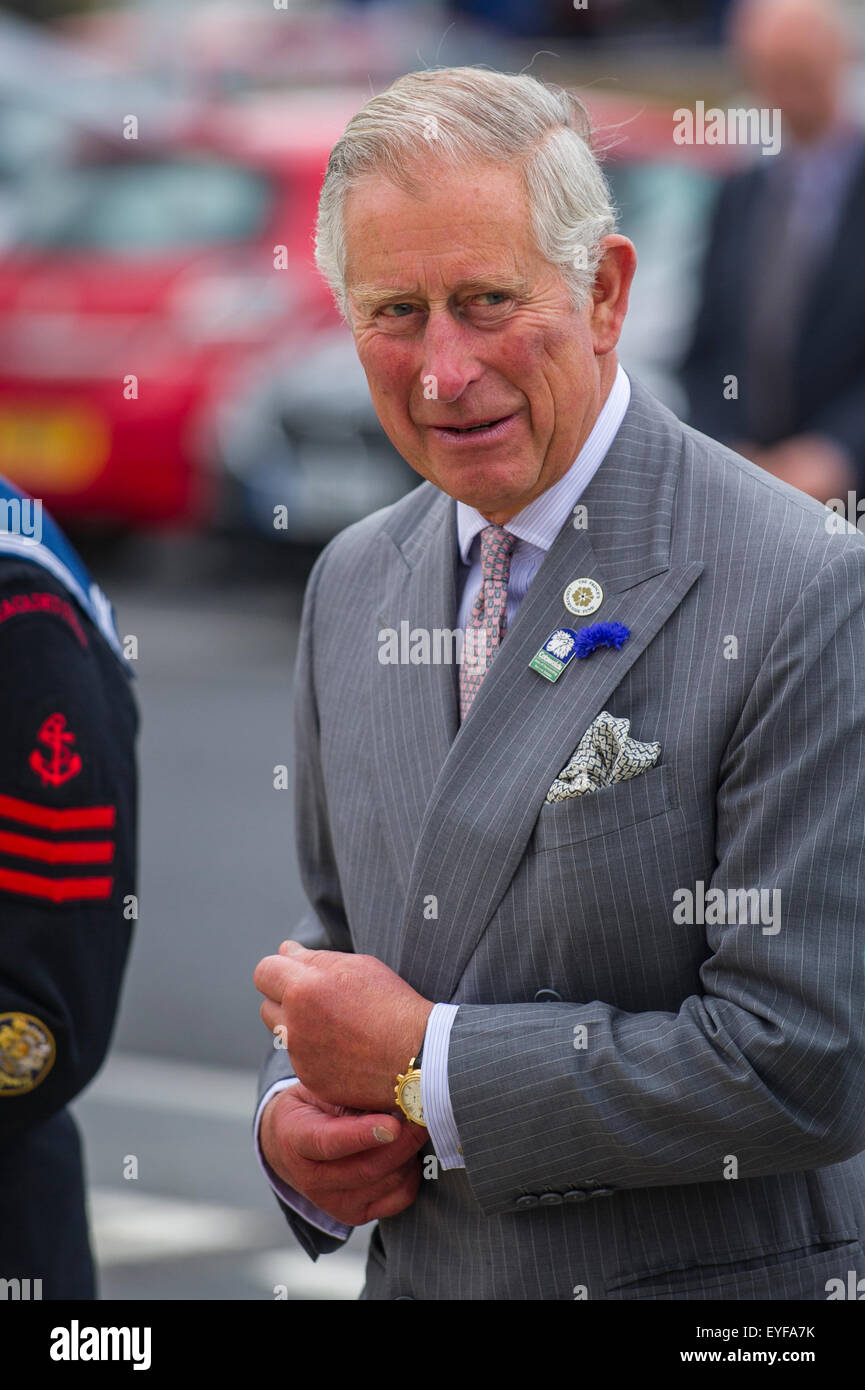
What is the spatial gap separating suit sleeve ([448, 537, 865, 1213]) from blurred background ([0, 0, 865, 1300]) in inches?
26.8

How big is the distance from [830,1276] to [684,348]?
3490mm

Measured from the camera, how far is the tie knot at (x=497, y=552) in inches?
88.7

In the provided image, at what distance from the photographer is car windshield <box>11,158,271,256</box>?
10102 mm

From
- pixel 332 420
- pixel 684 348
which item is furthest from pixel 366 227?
pixel 332 420

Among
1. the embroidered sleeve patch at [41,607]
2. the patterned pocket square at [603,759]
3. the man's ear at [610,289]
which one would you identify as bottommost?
the patterned pocket square at [603,759]

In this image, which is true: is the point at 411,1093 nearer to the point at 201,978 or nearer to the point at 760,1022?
the point at 760,1022

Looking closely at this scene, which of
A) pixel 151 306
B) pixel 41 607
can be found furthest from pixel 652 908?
pixel 151 306

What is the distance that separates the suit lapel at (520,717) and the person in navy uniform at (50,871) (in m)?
0.42

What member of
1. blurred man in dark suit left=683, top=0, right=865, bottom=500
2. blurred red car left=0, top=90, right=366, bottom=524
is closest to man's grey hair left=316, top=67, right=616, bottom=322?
blurred man in dark suit left=683, top=0, right=865, bottom=500

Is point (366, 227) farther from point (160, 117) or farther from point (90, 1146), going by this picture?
point (160, 117)

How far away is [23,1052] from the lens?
2.45m

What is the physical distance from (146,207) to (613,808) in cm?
887

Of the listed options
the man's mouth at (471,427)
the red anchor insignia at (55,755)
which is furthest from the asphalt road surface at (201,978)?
the man's mouth at (471,427)

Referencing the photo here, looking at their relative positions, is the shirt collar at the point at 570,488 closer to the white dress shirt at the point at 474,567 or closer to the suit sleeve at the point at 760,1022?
the white dress shirt at the point at 474,567
